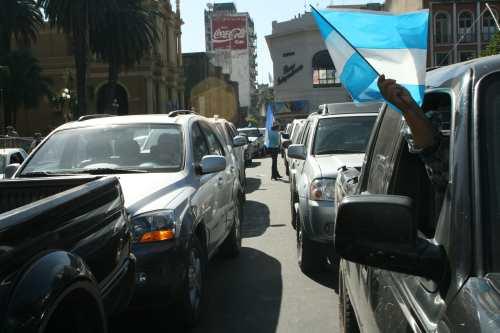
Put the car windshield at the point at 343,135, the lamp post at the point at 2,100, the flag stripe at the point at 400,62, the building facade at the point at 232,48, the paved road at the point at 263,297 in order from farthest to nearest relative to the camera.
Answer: the building facade at the point at 232,48 → the lamp post at the point at 2,100 → the car windshield at the point at 343,135 → the paved road at the point at 263,297 → the flag stripe at the point at 400,62

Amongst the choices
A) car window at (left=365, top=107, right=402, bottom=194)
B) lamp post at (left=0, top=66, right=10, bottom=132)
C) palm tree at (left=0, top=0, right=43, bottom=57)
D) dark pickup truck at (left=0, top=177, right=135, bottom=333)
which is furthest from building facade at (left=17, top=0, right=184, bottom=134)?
car window at (left=365, top=107, right=402, bottom=194)

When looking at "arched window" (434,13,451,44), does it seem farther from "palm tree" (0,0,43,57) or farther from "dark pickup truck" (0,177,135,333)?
"dark pickup truck" (0,177,135,333)

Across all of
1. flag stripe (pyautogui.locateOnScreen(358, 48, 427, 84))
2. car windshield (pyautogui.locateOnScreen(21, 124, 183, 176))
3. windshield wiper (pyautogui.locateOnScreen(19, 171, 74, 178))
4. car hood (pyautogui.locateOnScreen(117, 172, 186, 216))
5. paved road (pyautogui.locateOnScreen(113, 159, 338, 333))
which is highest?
flag stripe (pyautogui.locateOnScreen(358, 48, 427, 84))

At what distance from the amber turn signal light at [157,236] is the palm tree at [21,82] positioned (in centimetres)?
5154

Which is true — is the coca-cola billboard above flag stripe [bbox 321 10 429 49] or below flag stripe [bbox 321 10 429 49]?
above

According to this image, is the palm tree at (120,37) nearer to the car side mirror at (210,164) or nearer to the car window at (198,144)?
the car window at (198,144)

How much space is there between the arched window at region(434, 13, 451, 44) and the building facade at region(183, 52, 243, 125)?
90.5ft

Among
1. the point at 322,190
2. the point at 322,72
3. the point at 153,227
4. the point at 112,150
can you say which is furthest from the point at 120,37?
the point at 322,72

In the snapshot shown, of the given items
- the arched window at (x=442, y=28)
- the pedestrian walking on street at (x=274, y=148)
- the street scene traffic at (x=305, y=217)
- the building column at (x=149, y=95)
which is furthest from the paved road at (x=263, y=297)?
the arched window at (x=442, y=28)

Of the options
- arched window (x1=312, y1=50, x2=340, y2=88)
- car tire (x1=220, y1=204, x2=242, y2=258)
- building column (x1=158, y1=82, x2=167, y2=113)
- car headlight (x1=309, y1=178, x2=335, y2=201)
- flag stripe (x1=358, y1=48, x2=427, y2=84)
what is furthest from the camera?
arched window (x1=312, y1=50, x2=340, y2=88)

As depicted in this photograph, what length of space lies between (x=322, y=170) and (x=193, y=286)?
2.33 m

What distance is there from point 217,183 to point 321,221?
1.22 m

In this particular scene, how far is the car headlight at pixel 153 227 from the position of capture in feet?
14.9

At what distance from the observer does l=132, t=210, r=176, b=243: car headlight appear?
455 cm
